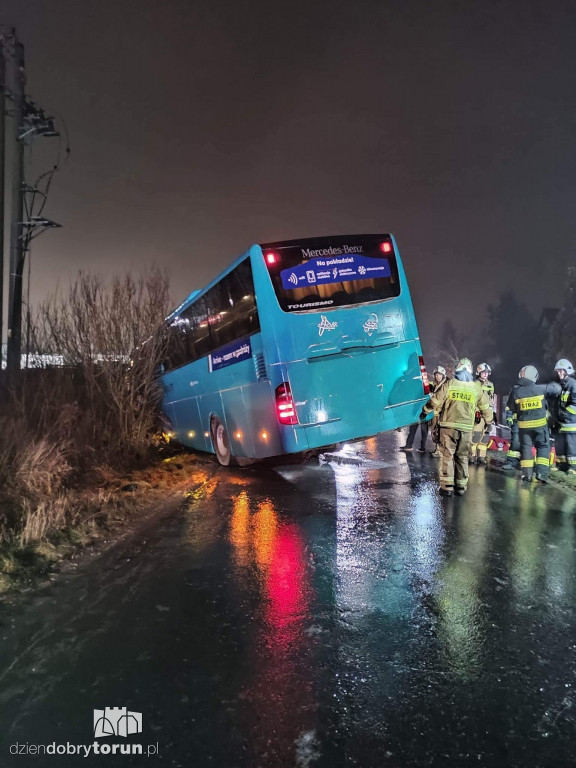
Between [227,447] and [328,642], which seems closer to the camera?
A: [328,642]

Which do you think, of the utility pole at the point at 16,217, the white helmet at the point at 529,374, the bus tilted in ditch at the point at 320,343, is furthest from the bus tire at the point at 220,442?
the white helmet at the point at 529,374

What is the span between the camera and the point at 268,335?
7992 mm

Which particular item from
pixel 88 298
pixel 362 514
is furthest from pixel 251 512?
pixel 88 298

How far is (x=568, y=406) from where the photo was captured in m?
8.91

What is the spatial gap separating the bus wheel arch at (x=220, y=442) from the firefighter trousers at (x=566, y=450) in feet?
20.9

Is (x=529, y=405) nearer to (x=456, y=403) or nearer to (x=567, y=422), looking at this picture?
(x=567, y=422)

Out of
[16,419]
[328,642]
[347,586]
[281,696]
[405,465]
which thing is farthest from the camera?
[405,465]

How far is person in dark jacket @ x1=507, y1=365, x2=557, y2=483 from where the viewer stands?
877cm

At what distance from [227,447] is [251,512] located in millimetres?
3891

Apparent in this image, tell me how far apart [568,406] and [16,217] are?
1374cm

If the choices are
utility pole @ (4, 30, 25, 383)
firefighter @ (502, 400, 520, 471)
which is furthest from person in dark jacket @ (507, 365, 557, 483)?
utility pole @ (4, 30, 25, 383)

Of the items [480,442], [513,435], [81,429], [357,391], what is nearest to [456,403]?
[357,391]

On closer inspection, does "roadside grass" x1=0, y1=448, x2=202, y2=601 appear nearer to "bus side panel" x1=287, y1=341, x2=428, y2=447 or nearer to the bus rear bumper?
the bus rear bumper

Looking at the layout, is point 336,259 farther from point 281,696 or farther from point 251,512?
point 281,696
